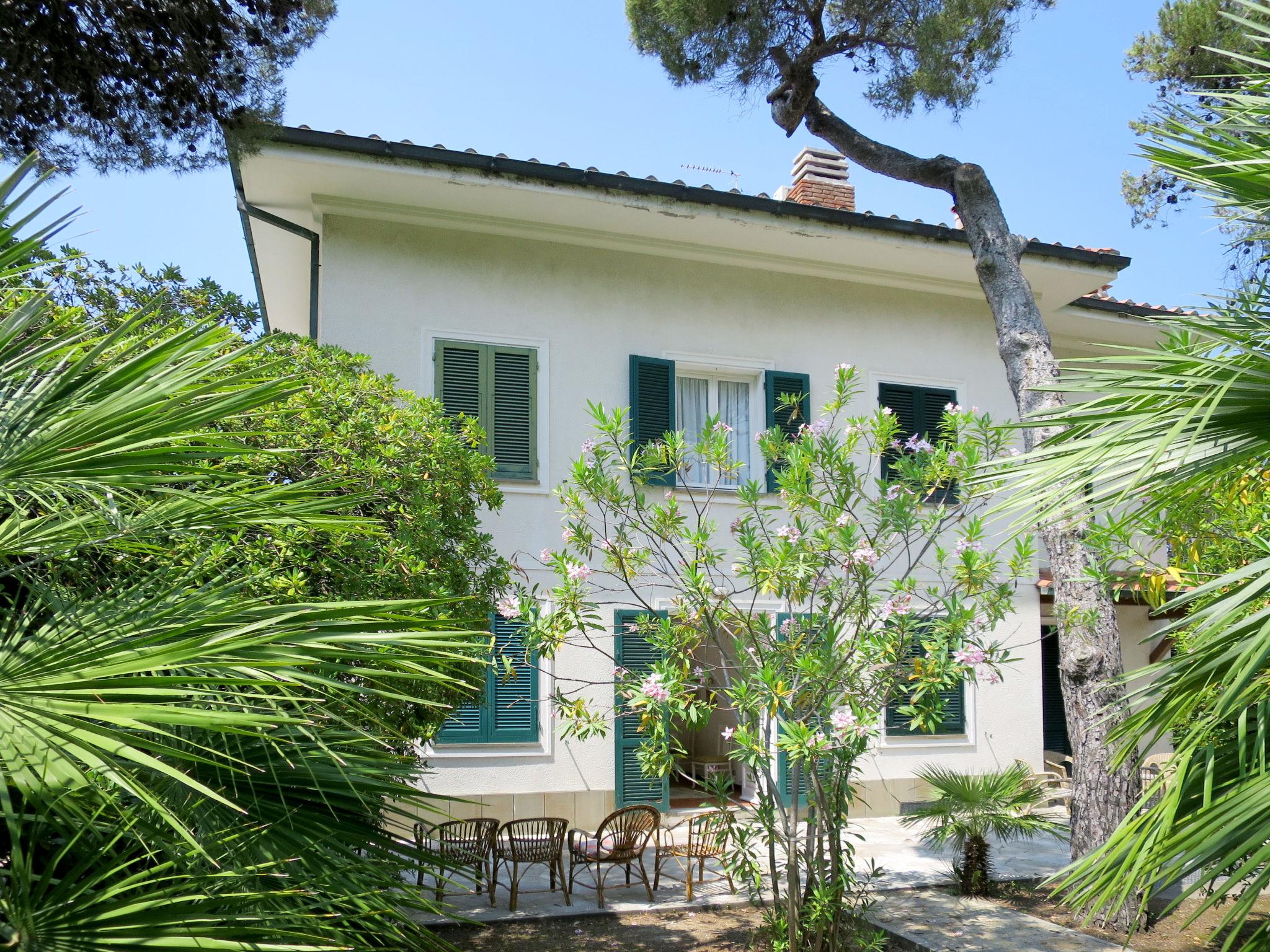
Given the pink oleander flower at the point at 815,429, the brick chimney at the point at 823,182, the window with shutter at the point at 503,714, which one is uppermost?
the brick chimney at the point at 823,182

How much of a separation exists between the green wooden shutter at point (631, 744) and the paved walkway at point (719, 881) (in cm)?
76

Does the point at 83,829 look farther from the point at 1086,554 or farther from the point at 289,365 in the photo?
the point at 1086,554

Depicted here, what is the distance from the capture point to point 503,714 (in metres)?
10.7

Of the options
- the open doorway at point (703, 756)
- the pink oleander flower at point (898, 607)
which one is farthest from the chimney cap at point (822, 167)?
the pink oleander flower at point (898, 607)

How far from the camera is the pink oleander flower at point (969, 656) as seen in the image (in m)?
6.11

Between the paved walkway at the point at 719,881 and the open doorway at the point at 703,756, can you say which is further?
the open doorway at the point at 703,756

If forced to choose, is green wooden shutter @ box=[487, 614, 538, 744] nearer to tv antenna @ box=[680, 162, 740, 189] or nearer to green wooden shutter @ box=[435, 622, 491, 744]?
green wooden shutter @ box=[435, 622, 491, 744]

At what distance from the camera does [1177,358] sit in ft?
10.2

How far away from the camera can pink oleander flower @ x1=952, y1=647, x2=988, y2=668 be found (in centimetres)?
611

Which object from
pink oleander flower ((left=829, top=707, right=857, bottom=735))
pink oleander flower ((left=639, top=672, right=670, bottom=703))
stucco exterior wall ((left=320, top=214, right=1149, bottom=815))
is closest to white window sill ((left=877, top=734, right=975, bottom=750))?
stucco exterior wall ((left=320, top=214, right=1149, bottom=815))

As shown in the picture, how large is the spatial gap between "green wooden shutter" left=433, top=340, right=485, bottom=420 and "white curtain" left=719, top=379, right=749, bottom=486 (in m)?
2.92

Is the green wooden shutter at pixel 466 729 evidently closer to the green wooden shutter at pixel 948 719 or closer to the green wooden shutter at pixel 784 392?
the green wooden shutter at pixel 784 392

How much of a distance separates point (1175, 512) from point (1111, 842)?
4.33 feet

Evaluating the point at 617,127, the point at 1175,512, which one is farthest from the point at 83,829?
the point at 617,127
